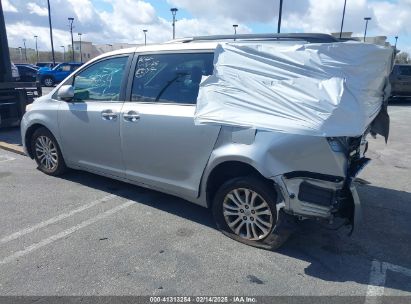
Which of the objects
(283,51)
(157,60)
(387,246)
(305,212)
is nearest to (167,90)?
(157,60)

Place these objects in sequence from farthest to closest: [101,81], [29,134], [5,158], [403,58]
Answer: [403,58], [5,158], [29,134], [101,81]

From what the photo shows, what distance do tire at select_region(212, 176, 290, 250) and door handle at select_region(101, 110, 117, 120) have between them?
4.98 feet

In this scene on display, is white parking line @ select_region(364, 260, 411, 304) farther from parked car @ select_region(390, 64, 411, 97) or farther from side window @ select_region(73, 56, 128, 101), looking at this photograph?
parked car @ select_region(390, 64, 411, 97)

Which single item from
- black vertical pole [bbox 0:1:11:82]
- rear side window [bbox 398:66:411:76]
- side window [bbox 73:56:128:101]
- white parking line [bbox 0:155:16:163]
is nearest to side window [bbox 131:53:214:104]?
side window [bbox 73:56:128:101]

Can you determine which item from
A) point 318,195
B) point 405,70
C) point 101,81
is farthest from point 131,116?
point 405,70

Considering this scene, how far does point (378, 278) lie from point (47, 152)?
14.7 ft

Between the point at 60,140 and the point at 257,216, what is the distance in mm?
2998

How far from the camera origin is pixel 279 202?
10.7 feet

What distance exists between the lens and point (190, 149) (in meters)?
3.73

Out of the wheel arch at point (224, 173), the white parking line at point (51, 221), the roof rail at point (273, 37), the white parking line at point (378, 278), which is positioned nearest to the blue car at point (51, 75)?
the white parking line at point (51, 221)

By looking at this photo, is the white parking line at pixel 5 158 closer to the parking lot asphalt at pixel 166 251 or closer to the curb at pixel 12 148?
the curb at pixel 12 148

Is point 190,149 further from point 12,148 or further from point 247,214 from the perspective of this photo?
point 12,148

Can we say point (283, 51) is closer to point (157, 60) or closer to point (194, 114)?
point (194, 114)

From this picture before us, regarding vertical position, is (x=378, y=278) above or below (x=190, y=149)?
below
